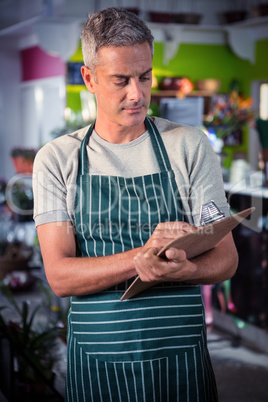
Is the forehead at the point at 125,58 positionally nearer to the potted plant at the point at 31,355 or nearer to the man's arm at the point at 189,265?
the man's arm at the point at 189,265

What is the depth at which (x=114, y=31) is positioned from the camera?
4.42ft

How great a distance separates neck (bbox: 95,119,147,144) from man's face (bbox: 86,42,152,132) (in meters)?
0.04

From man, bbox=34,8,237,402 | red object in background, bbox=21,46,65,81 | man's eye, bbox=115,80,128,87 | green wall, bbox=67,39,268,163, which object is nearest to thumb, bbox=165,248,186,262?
man, bbox=34,8,237,402

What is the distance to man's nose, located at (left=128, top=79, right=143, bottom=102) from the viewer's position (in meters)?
1.37

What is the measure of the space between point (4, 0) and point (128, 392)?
843 cm

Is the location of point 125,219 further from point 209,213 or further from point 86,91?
point 86,91

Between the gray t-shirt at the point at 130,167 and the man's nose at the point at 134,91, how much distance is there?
152mm

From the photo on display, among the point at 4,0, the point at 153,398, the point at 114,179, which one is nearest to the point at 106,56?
the point at 114,179

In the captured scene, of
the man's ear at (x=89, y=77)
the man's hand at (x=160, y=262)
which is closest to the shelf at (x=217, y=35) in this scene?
the man's ear at (x=89, y=77)

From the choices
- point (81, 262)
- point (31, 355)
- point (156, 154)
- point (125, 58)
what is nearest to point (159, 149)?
point (156, 154)

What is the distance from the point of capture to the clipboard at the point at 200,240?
1.16 metres

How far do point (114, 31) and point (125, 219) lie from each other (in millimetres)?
455

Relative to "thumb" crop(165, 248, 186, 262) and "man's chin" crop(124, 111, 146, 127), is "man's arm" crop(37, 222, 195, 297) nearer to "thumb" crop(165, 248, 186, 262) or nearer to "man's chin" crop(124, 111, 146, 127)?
"thumb" crop(165, 248, 186, 262)

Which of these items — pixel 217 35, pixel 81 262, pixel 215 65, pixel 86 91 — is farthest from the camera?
pixel 215 65
